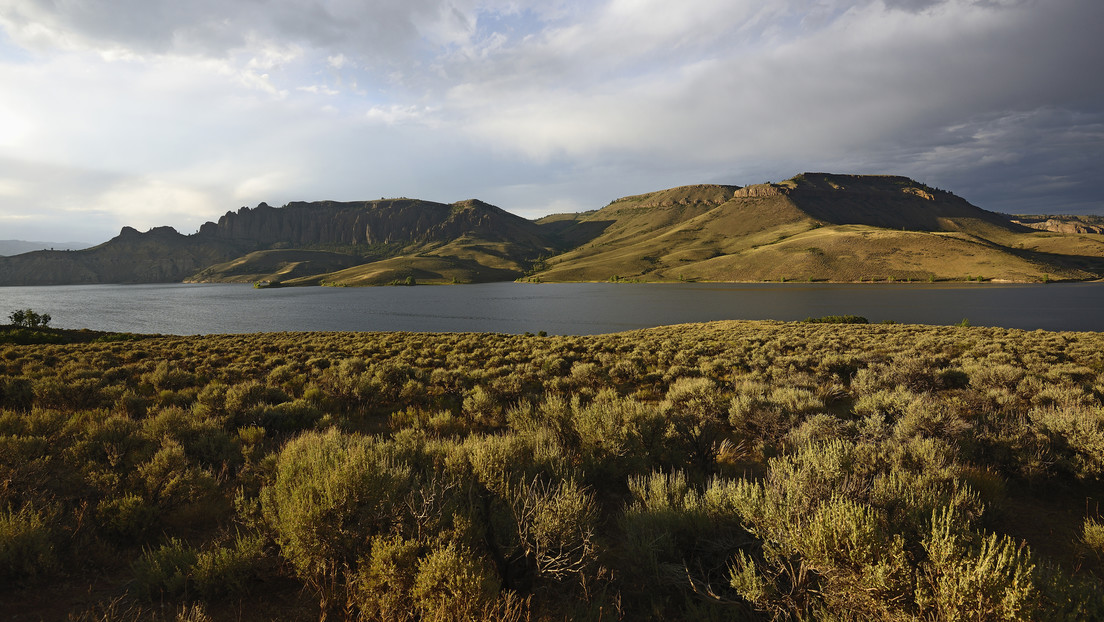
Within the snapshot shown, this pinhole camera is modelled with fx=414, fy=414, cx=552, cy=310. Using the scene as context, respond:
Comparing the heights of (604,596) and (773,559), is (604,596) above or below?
below

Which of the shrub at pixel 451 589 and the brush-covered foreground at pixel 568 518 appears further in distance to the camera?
the brush-covered foreground at pixel 568 518

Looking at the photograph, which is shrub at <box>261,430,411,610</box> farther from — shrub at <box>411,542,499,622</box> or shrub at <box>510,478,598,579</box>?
shrub at <box>510,478,598,579</box>

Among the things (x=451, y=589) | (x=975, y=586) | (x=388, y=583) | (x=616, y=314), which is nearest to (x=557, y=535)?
(x=451, y=589)

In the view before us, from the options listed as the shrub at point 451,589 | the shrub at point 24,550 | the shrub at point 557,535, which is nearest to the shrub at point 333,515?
the shrub at point 451,589

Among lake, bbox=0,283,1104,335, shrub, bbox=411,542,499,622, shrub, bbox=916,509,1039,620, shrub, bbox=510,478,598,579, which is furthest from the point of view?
lake, bbox=0,283,1104,335

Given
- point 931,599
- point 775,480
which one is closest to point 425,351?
point 775,480

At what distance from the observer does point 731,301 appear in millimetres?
84750

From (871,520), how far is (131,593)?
582 cm

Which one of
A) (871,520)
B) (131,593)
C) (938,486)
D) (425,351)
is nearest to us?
(871,520)

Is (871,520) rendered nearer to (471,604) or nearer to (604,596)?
(604,596)

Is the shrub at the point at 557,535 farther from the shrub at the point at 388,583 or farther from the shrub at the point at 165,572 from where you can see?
the shrub at the point at 165,572

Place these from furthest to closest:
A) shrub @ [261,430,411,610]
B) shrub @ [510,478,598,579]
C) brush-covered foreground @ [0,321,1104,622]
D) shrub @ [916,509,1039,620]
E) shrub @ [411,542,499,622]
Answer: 1. shrub @ [261,430,411,610]
2. shrub @ [510,478,598,579]
3. brush-covered foreground @ [0,321,1104,622]
4. shrub @ [411,542,499,622]
5. shrub @ [916,509,1039,620]

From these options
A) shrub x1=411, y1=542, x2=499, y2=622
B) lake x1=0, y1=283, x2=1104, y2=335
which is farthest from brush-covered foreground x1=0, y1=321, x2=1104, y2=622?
lake x1=0, y1=283, x2=1104, y2=335

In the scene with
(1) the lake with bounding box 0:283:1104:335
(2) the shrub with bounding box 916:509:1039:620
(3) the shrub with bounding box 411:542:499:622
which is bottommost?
(1) the lake with bounding box 0:283:1104:335
